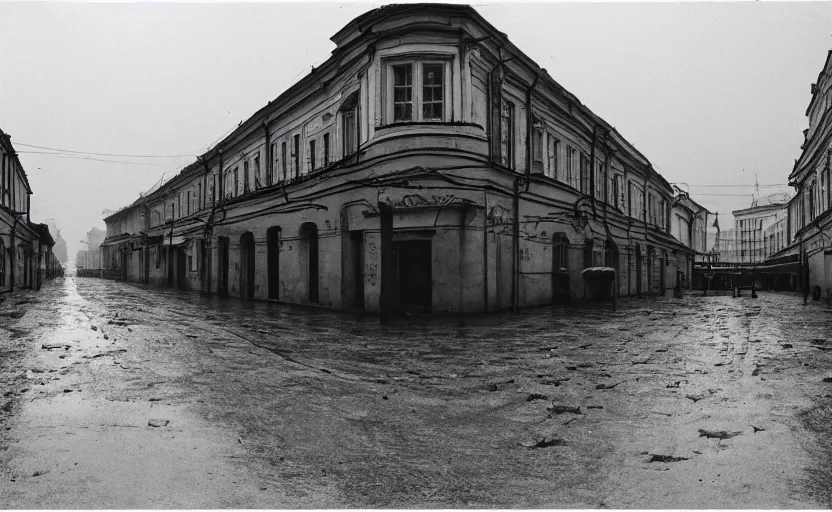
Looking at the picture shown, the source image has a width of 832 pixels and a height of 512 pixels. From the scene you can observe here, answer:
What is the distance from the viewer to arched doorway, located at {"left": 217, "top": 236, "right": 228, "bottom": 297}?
2819 cm

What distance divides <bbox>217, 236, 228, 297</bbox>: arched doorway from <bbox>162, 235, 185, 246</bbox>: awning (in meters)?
7.28

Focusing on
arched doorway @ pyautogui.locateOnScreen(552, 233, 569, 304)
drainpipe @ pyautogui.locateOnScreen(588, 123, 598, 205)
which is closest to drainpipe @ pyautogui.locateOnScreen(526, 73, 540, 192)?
arched doorway @ pyautogui.locateOnScreen(552, 233, 569, 304)

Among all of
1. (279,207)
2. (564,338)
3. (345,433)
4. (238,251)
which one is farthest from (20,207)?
(345,433)

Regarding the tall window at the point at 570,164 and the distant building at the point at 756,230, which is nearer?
the tall window at the point at 570,164

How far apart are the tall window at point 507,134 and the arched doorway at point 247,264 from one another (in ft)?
42.5

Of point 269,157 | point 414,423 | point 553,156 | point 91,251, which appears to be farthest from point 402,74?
point 91,251

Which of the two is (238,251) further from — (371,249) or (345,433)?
(345,433)

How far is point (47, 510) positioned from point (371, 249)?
13.2 m

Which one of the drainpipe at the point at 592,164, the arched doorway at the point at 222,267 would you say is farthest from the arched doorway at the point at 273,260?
the drainpipe at the point at 592,164

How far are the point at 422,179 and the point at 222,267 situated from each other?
1664 cm

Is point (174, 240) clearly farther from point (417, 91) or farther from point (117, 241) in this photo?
point (417, 91)

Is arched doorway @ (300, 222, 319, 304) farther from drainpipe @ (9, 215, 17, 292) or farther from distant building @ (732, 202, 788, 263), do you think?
distant building @ (732, 202, 788, 263)

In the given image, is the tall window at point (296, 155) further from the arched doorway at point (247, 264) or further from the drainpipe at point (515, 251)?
the drainpipe at point (515, 251)

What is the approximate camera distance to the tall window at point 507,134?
17.3m
